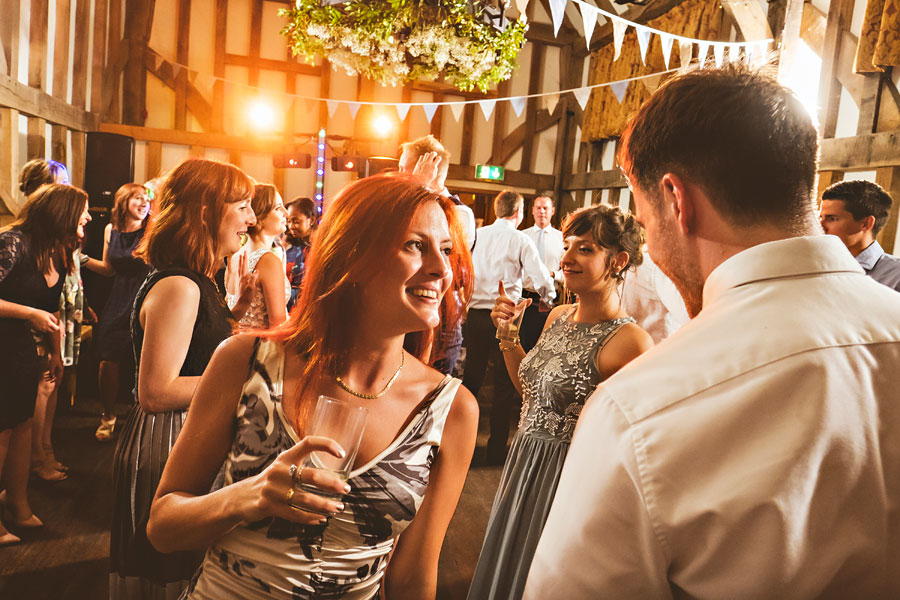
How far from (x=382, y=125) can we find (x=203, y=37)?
278 centimetres

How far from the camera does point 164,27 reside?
8.65m

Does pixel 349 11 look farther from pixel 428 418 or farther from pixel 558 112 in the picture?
pixel 558 112

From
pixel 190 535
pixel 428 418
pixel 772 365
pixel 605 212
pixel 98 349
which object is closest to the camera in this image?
pixel 772 365

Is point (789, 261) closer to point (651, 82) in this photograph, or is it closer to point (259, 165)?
point (651, 82)

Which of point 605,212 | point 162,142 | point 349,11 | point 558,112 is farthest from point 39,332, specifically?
point 558,112

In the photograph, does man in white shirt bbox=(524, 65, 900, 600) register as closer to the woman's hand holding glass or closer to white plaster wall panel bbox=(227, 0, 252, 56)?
the woman's hand holding glass

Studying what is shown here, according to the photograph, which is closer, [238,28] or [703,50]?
[703,50]

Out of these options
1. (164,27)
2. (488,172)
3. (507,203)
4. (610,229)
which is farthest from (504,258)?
(164,27)

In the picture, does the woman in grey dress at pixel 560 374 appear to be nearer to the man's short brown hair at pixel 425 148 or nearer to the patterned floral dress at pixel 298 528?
the patterned floral dress at pixel 298 528

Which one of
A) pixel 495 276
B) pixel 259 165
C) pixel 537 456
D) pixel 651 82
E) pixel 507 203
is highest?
pixel 651 82

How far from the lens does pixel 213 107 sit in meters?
8.91

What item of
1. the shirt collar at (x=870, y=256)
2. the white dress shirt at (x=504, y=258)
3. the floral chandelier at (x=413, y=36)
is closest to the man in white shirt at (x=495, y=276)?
the white dress shirt at (x=504, y=258)

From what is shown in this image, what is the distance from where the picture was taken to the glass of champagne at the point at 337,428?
85 cm

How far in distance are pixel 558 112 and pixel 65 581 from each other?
9.12 metres
